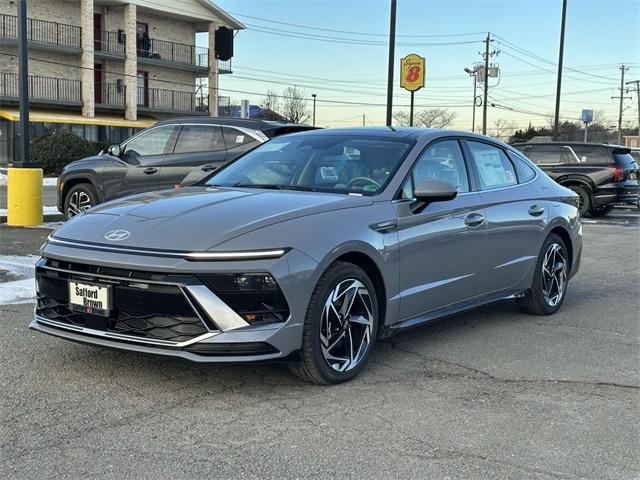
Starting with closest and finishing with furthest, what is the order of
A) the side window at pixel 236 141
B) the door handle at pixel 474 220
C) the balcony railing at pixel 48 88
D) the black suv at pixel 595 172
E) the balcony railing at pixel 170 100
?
the door handle at pixel 474 220 < the side window at pixel 236 141 < the black suv at pixel 595 172 < the balcony railing at pixel 48 88 < the balcony railing at pixel 170 100

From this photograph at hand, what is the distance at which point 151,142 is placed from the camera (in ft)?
37.1

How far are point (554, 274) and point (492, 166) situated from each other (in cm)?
128

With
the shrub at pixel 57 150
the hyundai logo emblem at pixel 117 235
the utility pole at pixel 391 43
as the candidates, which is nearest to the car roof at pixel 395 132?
the hyundai logo emblem at pixel 117 235

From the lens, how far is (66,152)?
31.7m

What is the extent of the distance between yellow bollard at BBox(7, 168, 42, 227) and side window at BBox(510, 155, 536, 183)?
7.80m

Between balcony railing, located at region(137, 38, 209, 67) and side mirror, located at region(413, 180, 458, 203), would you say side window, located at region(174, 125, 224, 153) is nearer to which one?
side mirror, located at region(413, 180, 458, 203)

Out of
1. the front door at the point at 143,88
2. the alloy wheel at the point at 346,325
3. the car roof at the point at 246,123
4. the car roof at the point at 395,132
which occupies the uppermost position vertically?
the front door at the point at 143,88

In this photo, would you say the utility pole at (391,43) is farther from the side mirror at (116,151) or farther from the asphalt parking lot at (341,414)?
the asphalt parking lot at (341,414)

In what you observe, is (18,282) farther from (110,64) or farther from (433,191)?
(110,64)

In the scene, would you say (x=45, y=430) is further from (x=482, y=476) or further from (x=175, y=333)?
(x=482, y=476)

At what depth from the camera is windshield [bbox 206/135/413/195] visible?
16.6 ft

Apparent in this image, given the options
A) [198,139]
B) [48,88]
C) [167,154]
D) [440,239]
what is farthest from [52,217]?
[48,88]

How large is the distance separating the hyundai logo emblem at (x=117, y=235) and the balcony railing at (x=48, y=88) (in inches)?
1408

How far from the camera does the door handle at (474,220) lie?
5.41 metres
